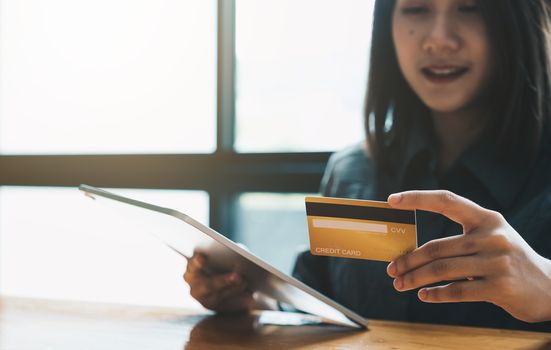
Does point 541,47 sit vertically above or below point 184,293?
above

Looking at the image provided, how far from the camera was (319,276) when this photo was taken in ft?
4.31

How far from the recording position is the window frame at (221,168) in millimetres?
1787

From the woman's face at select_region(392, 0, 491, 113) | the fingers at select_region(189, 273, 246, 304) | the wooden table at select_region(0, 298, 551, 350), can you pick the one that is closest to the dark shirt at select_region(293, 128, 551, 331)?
the woman's face at select_region(392, 0, 491, 113)

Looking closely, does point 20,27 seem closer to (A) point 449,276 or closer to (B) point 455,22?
(B) point 455,22

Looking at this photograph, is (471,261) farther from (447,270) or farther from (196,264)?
(196,264)

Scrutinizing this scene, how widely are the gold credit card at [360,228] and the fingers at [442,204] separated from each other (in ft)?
0.05

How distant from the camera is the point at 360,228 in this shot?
0.66 m

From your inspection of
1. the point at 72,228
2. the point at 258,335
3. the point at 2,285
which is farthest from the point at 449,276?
the point at 2,285

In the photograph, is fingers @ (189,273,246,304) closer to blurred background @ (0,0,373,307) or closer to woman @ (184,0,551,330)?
woman @ (184,0,551,330)

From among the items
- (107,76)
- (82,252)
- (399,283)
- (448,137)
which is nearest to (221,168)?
(107,76)

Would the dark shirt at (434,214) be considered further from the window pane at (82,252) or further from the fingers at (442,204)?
the window pane at (82,252)

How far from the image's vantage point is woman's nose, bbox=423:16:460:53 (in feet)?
3.73

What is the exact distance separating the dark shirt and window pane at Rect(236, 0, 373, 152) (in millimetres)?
473

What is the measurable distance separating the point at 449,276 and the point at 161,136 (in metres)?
1.49
